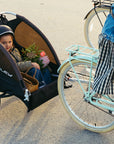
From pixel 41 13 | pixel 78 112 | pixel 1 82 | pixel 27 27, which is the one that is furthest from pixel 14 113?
pixel 41 13

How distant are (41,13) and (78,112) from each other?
4534 millimetres

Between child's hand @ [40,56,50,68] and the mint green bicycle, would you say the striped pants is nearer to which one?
the mint green bicycle

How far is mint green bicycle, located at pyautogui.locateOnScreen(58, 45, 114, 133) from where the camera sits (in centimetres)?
258

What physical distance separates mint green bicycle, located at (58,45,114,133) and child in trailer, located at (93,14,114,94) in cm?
15

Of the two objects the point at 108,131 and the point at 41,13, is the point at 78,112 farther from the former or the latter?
the point at 41,13

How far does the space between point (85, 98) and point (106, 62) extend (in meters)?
0.53

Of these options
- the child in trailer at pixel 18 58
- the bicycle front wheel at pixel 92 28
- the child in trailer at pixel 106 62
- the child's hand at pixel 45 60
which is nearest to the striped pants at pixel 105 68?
the child in trailer at pixel 106 62

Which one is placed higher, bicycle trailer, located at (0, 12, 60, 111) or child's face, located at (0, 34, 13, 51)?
child's face, located at (0, 34, 13, 51)

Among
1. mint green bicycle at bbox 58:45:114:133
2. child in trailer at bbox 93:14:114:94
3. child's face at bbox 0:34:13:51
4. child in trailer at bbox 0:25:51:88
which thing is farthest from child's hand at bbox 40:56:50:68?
child in trailer at bbox 93:14:114:94

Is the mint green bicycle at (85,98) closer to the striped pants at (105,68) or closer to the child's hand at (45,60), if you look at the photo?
the striped pants at (105,68)

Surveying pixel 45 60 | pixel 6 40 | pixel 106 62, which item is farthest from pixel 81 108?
pixel 6 40

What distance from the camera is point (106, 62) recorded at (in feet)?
7.61

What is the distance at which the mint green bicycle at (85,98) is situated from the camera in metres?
2.58

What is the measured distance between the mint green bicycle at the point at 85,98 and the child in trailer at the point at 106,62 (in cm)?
15
